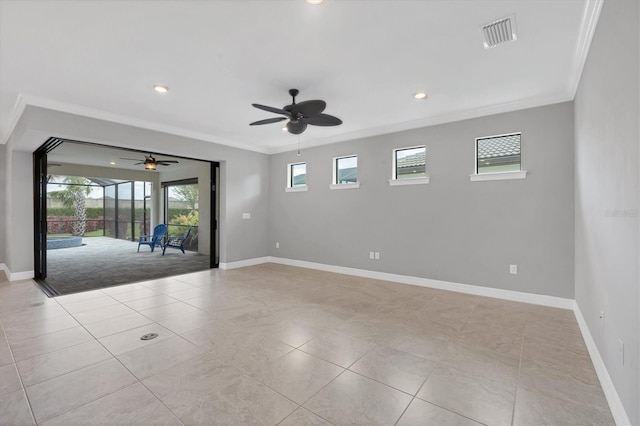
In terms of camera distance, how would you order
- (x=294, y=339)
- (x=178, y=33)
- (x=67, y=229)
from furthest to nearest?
(x=67, y=229)
(x=294, y=339)
(x=178, y=33)

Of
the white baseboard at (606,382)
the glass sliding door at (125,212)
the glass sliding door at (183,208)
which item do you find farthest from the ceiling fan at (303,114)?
the glass sliding door at (125,212)

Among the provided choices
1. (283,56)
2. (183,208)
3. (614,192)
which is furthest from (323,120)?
(183,208)

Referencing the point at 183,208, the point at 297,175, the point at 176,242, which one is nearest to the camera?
the point at 297,175

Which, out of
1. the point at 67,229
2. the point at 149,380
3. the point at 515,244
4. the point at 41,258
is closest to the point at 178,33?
the point at 149,380

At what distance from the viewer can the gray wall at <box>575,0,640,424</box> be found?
4.95 feet

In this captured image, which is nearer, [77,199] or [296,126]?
[296,126]

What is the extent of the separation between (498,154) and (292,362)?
4044 millimetres

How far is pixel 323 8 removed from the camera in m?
2.18

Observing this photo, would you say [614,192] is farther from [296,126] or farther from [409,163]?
[409,163]

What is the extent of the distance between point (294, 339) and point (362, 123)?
370 cm

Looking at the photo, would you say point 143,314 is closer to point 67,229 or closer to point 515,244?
point 515,244

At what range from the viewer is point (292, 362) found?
7.96 feet

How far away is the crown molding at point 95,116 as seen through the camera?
3826mm

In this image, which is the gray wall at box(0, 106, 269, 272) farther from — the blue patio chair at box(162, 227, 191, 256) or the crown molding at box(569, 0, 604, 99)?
the crown molding at box(569, 0, 604, 99)
